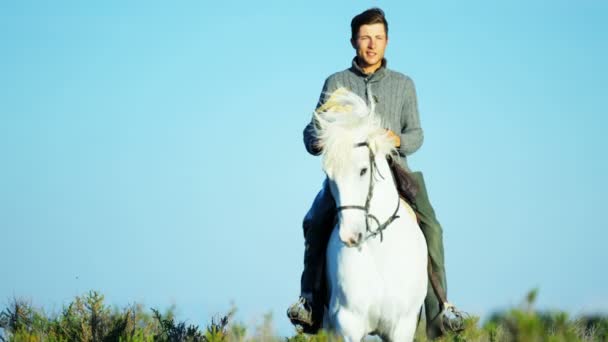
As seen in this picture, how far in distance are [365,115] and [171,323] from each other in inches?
172

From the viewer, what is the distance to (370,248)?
24.3 ft

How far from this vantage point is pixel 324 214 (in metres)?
7.88

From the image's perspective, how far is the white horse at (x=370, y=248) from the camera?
6938 mm

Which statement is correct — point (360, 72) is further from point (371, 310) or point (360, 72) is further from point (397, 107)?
point (371, 310)

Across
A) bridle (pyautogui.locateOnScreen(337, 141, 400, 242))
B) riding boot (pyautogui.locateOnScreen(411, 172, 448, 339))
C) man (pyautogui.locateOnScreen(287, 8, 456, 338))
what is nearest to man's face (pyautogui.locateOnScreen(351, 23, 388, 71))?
man (pyautogui.locateOnScreen(287, 8, 456, 338))

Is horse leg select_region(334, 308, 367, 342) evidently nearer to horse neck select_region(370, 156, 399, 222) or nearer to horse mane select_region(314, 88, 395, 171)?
horse neck select_region(370, 156, 399, 222)

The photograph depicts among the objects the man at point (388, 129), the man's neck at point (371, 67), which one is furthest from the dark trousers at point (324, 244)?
the man's neck at point (371, 67)

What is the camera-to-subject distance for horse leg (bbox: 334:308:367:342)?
7.23 metres

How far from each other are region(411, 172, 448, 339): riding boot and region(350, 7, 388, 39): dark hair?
5.05 ft

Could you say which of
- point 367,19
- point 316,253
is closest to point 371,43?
point 367,19

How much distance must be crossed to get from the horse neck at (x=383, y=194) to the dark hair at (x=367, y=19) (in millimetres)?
1720

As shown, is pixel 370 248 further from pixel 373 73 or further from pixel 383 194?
pixel 373 73

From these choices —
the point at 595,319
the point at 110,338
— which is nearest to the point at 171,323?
the point at 110,338

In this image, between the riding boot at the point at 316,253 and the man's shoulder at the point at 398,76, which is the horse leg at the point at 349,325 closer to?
the riding boot at the point at 316,253
